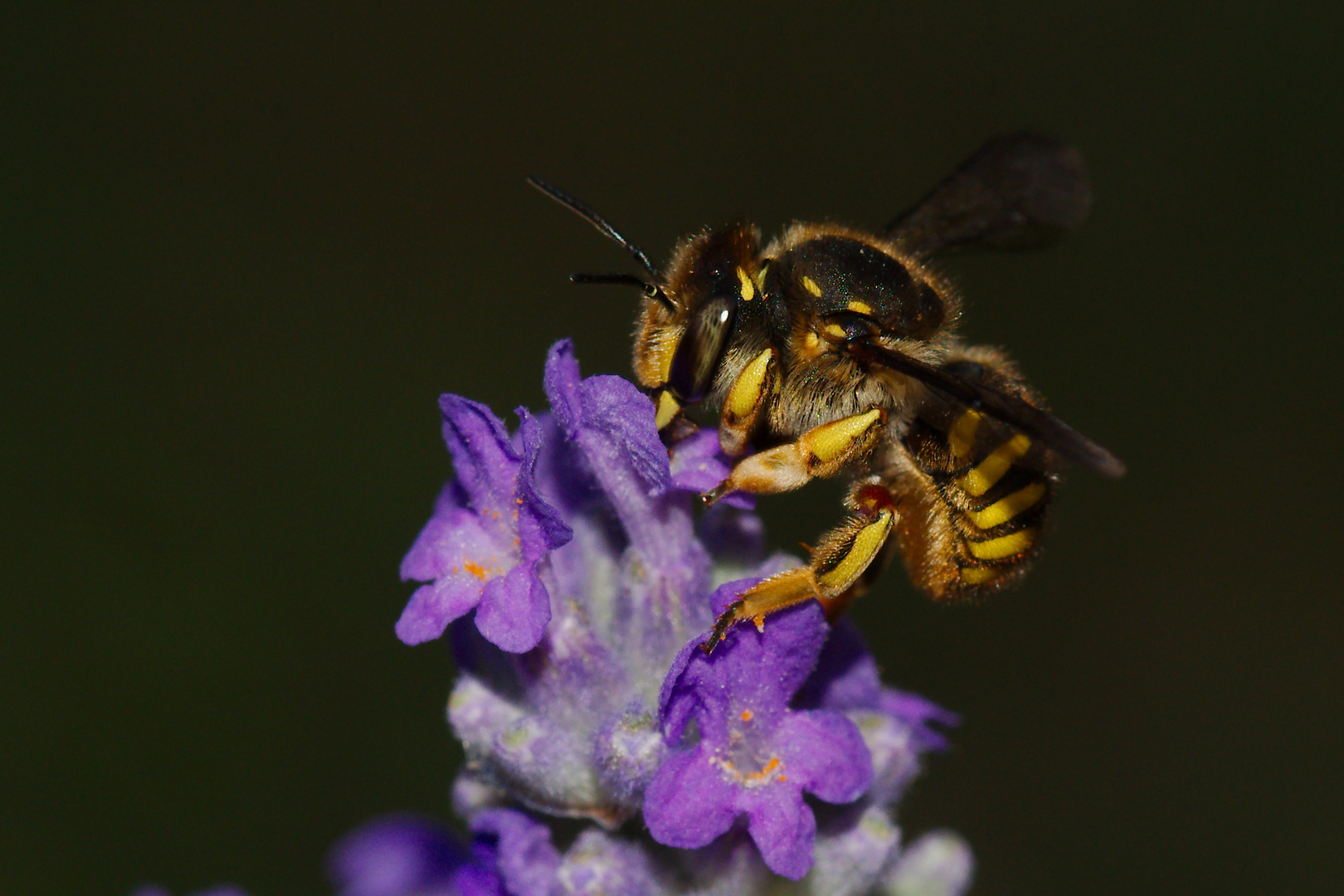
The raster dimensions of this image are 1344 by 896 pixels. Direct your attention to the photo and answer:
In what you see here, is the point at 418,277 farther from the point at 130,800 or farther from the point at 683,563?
the point at 683,563

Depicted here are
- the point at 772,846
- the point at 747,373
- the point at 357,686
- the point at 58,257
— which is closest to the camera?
the point at 772,846

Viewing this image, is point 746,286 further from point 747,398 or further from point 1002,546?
point 1002,546

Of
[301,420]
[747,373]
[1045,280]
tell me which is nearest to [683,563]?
[747,373]

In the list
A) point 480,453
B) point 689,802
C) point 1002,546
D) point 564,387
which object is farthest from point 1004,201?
point 689,802

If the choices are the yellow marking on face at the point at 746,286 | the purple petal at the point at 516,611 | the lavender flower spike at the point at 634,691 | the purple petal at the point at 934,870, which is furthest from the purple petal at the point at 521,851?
the yellow marking on face at the point at 746,286

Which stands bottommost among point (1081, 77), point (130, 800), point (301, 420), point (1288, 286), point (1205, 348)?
point (130, 800)

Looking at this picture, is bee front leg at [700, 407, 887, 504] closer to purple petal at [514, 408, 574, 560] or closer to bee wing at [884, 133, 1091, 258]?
purple petal at [514, 408, 574, 560]
